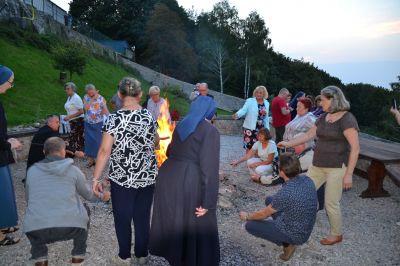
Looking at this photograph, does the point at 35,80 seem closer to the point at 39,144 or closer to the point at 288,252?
the point at 39,144

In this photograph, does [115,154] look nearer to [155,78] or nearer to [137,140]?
[137,140]

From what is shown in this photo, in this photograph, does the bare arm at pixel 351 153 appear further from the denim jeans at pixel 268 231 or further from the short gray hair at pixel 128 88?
the short gray hair at pixel 128 88

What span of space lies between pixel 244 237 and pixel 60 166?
8.96 ft

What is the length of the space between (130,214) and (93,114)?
452 centimetres

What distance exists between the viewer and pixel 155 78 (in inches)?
1316

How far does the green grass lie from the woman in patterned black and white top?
858 centimetres

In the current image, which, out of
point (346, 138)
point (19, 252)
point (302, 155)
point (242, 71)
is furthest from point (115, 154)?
point (242, 71)

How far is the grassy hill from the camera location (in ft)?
42.6

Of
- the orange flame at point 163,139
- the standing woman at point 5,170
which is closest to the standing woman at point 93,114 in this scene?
the orange flame at point 163,139

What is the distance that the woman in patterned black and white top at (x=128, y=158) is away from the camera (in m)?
3.51

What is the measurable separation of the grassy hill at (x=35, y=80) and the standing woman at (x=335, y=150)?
9528 mm

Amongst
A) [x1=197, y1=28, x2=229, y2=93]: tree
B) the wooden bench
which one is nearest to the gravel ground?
the wooden bench

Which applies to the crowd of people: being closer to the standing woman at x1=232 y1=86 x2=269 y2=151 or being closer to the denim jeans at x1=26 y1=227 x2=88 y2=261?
the denim jeans at x1=26 y1=227 x2=88 y2=261

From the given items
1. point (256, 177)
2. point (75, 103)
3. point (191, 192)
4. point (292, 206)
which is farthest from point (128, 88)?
point (75, 103)
